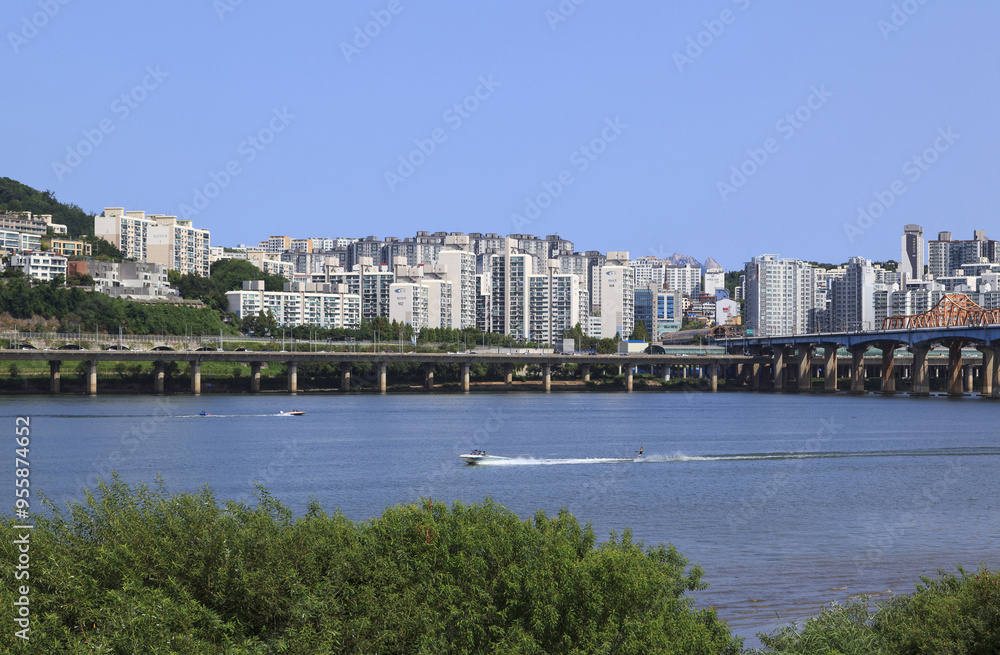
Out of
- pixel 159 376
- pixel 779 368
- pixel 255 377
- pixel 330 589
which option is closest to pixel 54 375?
pixel 159 376

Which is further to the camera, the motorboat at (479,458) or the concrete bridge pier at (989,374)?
the concrete bridge pier at (989,374)

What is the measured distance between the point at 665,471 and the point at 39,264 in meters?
156

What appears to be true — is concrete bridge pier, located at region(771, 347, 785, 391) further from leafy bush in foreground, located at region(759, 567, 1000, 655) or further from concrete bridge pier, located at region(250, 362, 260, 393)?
leafy bush in foreground, located at region(759, 567, 1000, 655)

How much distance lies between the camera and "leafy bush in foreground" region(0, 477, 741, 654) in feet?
53.2

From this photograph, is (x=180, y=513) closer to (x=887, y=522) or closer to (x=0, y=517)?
(x=0, y=517)

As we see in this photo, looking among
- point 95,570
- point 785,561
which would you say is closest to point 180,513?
point 95,570

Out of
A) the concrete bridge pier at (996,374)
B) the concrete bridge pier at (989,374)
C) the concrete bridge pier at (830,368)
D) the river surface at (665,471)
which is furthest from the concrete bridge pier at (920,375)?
the river surface at (665,471)

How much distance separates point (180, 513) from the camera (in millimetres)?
19625

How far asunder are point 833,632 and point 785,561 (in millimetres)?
16413

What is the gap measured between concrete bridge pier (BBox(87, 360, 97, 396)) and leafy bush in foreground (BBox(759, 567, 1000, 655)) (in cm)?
12080

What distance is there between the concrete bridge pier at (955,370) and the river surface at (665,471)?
137 feet

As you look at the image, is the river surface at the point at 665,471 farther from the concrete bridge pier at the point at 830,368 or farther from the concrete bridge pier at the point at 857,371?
the concrete bridge pier at the point at 830,368

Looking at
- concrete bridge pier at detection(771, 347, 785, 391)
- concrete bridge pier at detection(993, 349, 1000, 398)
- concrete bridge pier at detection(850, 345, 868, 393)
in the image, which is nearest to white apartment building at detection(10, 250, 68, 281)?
concrete bridge pier at detection(771, 347, 785, 391)

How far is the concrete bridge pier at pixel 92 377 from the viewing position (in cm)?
12775
